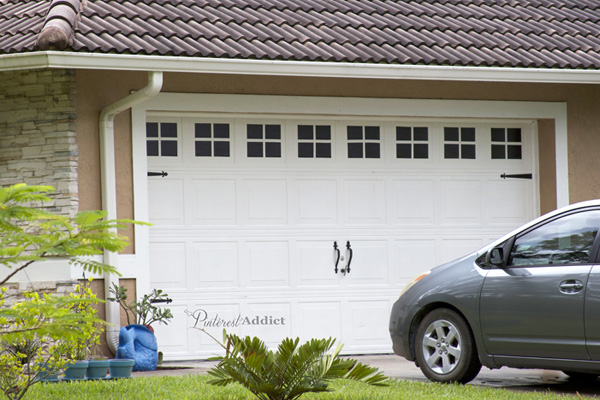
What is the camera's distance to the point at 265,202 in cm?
1093

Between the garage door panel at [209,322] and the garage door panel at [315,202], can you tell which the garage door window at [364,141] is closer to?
the garage door panel at [315,202]

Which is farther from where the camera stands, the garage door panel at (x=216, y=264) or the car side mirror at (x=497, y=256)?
the garage door panel at (x=216, y=264)

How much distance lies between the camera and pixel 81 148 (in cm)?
1001

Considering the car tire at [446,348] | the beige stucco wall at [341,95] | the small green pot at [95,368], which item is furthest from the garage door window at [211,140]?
the car tire at [446,348]

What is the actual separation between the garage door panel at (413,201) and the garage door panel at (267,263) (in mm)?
1396

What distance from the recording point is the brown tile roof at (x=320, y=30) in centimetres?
949

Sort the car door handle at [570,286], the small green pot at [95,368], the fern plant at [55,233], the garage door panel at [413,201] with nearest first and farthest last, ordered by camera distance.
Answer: the fern plant at [55,233]
the car door handle at [570,286]
the small green pot at [95,368]
the garage door panel at [413,201]

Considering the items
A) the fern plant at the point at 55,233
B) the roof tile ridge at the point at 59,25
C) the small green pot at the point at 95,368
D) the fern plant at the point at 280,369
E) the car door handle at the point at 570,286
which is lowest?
the small green pot at the point at 95,368

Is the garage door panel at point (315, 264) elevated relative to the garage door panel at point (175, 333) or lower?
elevated

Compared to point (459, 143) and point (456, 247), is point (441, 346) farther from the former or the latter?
point (459, 143)

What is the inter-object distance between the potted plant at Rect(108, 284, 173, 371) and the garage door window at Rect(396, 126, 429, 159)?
3.24 meters

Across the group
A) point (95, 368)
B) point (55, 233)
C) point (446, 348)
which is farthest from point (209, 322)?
point (55, 233)

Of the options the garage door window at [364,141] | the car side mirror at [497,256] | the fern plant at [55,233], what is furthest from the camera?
the garage door window at [364,141]

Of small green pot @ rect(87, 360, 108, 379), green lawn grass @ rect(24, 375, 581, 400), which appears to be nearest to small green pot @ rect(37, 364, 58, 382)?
green lawn grass @ rect(24, 375, 581, 400)
